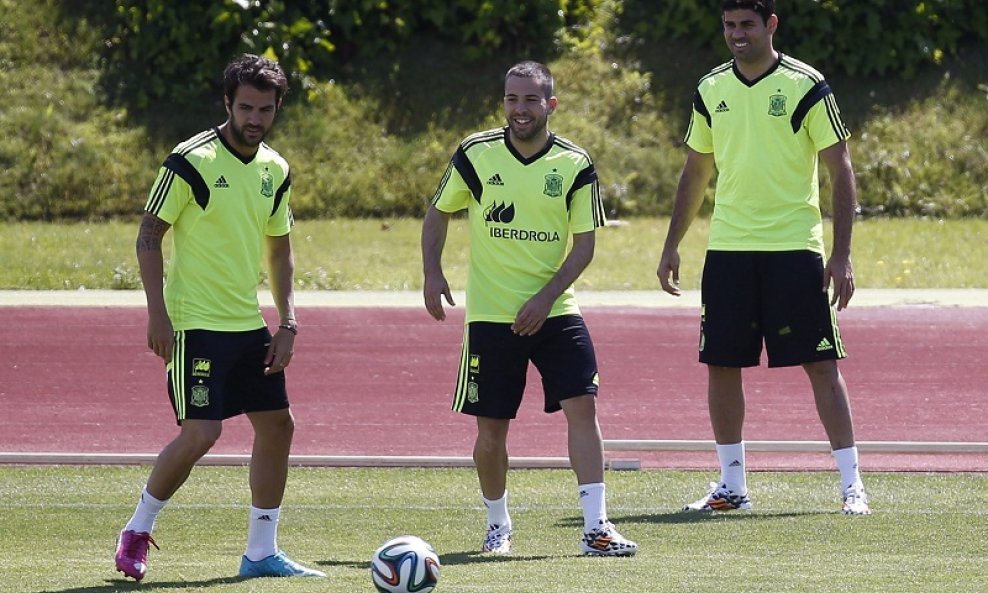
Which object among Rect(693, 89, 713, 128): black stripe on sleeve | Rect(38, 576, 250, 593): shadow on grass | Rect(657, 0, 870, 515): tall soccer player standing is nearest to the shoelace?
Rect(38, 576, 250, 593): shadow on grass

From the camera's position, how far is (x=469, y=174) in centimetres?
676

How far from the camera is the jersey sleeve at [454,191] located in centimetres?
679

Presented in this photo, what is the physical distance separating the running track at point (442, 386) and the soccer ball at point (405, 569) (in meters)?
3.90

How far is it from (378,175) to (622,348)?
7.29 m

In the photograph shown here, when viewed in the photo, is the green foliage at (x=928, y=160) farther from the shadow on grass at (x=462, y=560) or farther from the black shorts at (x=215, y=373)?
the black shorts at (x=215, y=373)

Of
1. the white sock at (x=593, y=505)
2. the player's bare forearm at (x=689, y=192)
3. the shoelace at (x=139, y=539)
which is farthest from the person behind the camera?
the player's bare forearm at (x=689, y=192)

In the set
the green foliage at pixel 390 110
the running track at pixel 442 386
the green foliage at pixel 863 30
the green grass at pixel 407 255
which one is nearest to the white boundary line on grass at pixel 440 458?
the running track at pixel 442 386

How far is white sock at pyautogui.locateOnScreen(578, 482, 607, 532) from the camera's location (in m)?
6.45

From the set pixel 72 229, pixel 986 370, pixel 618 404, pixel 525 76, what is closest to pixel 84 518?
→ pixel 525 76

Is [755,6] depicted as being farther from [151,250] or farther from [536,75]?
[151,250]

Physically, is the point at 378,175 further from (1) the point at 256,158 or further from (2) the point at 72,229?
(1) the point at 256,158

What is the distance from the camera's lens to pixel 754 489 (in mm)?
8250

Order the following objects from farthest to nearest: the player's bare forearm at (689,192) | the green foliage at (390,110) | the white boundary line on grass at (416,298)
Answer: the green foliage at (390,110)
the white boundary line on grass at (416,298)
the player's bare forearm at (689,192)

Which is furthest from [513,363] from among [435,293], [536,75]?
[536,75]
